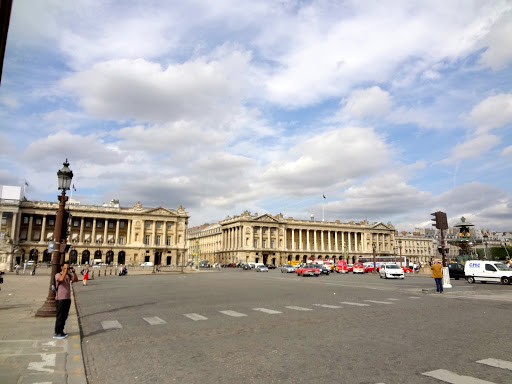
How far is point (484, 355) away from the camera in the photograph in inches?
300

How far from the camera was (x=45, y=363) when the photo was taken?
736 cm

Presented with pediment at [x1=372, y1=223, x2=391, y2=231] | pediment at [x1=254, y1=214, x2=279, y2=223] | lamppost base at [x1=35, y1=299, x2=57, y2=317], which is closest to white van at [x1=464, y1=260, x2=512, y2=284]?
lamppost base at [x1=35, y1=299, x2=57, y2=317]

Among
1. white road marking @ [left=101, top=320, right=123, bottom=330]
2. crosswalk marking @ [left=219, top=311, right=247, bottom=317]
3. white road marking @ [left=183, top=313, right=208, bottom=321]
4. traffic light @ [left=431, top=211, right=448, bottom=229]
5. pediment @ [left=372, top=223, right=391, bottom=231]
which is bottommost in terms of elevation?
white road marking @ [left=101, top=320, right=123, bottom=330]

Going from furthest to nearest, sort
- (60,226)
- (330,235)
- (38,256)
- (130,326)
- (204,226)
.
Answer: (204,226), (330,235), (38,256), (60,226), (130,326)

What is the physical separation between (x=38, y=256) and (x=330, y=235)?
322ft

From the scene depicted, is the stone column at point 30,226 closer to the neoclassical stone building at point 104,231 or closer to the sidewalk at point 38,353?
the neoclassical stone building at point 104,231

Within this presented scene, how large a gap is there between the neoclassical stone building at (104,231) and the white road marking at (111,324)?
10121 centimetres

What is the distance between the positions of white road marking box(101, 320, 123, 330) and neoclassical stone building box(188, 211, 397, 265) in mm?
115660

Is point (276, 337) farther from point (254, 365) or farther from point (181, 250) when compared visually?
point (181, 250)

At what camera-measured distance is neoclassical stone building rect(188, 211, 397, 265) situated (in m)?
134

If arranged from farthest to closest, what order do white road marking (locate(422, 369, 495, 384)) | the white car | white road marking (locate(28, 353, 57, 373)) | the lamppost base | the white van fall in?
the white car < the white van < the lamppost base < white road marking (locate(28, 353, 57, 373)) < white road marking (locate(422, 369, 495, 384))

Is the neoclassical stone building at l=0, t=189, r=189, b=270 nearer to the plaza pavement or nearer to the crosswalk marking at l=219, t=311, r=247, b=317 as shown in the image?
the crosswalk marking at l=219, t=311, r=247, b=317

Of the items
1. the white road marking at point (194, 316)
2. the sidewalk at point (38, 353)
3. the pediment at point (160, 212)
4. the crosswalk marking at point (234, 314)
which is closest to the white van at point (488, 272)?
the crosswalk marking at point (234, 314)

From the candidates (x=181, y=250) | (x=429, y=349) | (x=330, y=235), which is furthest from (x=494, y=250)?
(x=429, y=349)
